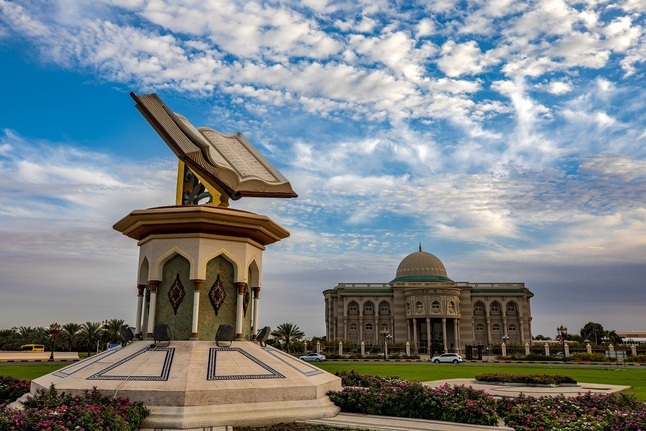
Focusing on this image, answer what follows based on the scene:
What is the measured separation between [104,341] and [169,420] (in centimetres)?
4932

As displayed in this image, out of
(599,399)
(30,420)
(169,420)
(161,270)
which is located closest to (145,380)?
(169,420)

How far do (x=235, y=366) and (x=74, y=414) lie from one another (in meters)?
3.51

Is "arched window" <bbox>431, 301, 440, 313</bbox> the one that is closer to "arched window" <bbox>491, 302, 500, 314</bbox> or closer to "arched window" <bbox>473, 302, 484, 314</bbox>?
"arched window" <bbox>473, 302, 484, 314</bbox>

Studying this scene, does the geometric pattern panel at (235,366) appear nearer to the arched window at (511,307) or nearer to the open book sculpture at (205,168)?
the open book sculpture at (205,168)

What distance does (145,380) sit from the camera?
9898 mm

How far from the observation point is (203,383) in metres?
9.84

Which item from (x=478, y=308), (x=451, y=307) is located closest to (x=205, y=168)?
(x=451, y=307)

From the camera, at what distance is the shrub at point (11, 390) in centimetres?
1171

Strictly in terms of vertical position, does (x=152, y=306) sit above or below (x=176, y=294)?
below

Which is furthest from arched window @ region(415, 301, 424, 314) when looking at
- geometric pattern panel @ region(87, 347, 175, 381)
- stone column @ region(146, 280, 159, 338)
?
geometric pattern panel @ region(87, 347, 175, 381)

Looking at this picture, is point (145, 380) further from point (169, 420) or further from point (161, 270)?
point (161, 270)

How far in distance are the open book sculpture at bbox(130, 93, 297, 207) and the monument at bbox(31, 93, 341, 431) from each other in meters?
0.03

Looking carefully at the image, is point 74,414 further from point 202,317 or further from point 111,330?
point 111,330

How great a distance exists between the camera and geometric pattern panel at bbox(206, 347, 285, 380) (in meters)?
10.4
